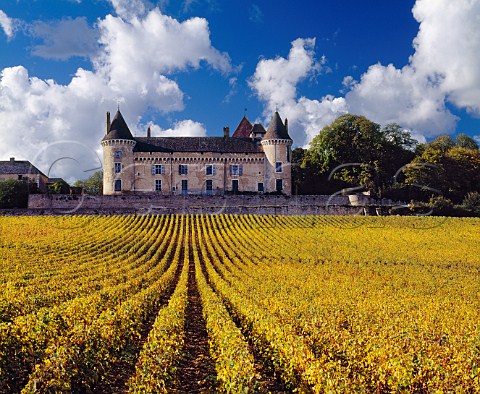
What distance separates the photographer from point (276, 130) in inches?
2253

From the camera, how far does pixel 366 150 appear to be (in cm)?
5947

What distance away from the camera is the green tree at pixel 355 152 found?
191 ft

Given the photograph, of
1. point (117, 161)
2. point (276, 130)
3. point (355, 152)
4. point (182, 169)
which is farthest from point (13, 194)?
point (355, 152)

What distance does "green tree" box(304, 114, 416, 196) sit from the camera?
2293 inches

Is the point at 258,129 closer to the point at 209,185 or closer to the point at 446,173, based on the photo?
the point at 209,185

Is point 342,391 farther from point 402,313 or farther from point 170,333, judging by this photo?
point 402,313

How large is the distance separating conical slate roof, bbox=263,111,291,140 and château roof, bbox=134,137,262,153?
221 centimetres

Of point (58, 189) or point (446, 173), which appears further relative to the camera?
point (446, 173)

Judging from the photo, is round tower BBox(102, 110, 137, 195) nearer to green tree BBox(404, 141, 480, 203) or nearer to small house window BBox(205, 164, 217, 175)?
small house window BBox(205, 164, 217, 175)

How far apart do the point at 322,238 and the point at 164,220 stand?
15.4 meters

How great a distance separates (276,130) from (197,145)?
9.69 metres

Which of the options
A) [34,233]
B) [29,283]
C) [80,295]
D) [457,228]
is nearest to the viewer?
[80,295]

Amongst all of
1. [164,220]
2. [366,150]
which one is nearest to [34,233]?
[164,220]

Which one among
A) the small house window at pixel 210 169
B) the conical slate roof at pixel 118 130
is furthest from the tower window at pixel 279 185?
the conical slate roof at pixel 118 130
